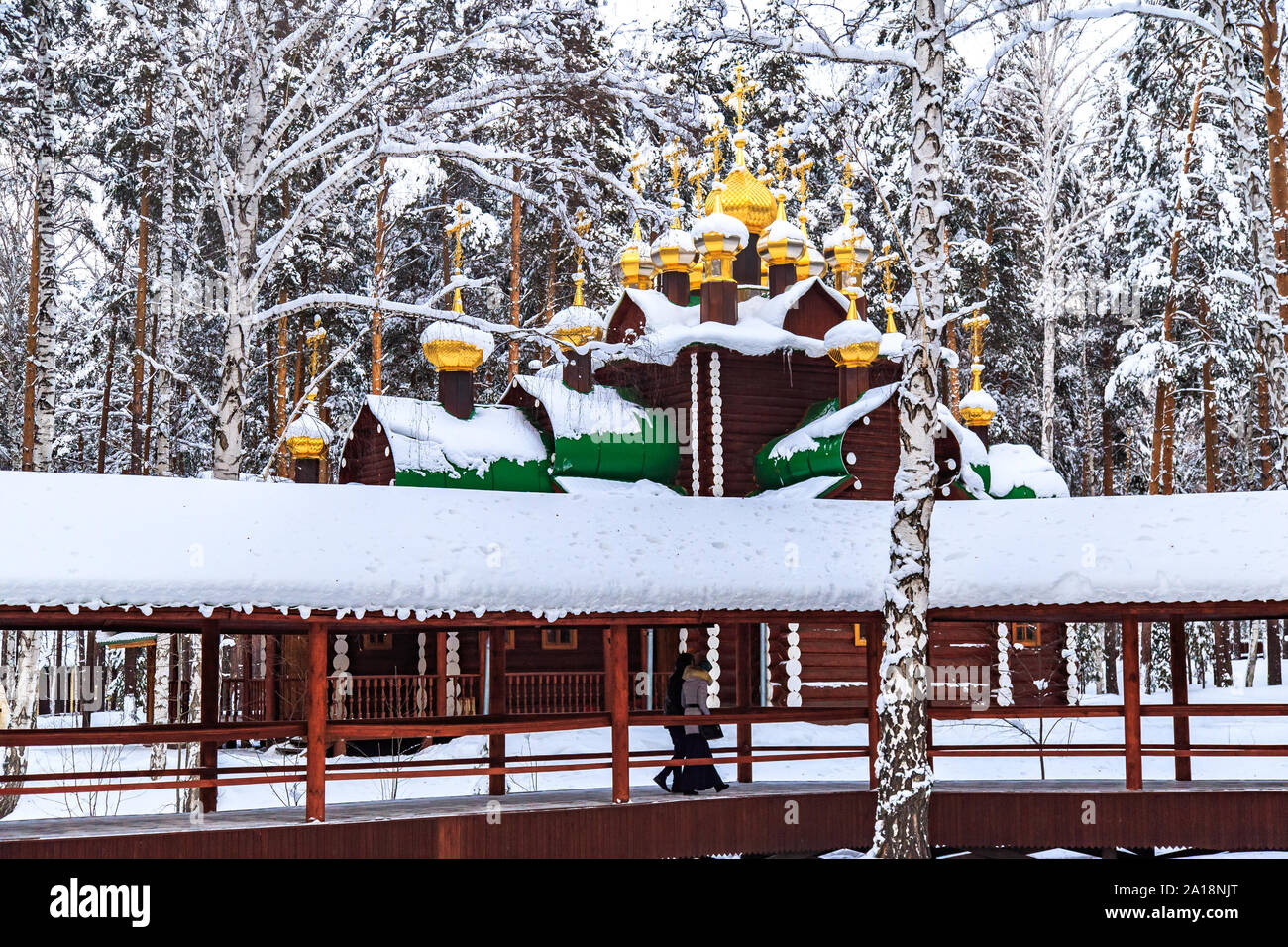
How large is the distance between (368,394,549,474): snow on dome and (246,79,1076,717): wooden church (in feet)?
0.11

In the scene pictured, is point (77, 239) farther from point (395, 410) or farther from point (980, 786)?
point (980, 786)

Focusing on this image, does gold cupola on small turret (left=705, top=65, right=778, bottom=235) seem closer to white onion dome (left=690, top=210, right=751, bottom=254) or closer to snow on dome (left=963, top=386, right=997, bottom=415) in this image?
white onion dome (left=690, top=210, right=751, bottom=254)

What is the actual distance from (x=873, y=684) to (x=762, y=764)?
6779mm

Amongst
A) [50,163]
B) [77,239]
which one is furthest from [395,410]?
[77,239]

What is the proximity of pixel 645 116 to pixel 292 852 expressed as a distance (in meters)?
7.64

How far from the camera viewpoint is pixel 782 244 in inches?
1048

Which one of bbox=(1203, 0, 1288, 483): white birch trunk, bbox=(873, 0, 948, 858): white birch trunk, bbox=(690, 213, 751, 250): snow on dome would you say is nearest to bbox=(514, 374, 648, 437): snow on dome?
bbox=(690, 213, 751, 250): snow on dome

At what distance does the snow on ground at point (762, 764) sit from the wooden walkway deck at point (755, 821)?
56.2 inches

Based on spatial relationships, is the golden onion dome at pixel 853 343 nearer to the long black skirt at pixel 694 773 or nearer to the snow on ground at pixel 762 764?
the snow on ground at pixel 762 764

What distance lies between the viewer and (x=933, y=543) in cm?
1625

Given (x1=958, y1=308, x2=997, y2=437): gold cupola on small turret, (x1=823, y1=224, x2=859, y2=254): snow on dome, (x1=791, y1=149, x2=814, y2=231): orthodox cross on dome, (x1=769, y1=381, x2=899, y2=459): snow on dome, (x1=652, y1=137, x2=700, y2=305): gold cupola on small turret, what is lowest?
(x1=769, y1=381, x2=899, y2=459): snow on dome

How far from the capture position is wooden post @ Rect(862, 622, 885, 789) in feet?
52.1

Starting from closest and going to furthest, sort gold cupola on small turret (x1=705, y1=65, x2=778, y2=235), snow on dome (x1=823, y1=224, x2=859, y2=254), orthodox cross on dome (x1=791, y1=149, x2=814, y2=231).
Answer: gold cupola on small turret (x1=705, y1=65, x2=778, y2=235) < snow on dome (x1=823, y1=224, x2=859, y2=254) < orthodox cross on dome (x1=791, y1=149, x2=814, y2=231)

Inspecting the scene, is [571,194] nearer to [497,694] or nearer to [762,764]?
[497,694]
